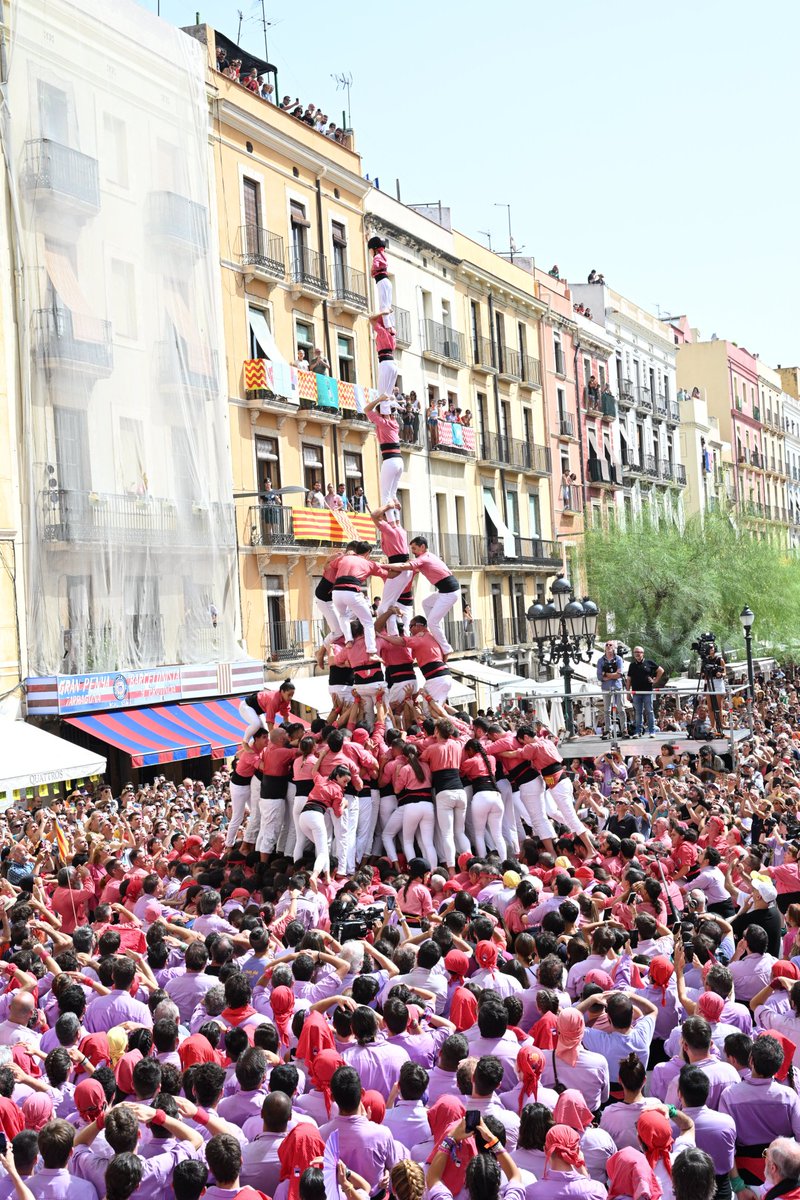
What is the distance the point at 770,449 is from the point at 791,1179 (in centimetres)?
7556

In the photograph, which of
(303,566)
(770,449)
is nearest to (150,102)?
(303,566)

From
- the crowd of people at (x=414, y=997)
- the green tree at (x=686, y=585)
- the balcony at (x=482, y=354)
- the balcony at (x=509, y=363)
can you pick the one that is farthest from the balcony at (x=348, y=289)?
the crowd of people at (x=414, y=997)

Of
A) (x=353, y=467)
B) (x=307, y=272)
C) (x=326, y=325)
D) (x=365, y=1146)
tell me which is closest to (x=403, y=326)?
(x=326, y=325)

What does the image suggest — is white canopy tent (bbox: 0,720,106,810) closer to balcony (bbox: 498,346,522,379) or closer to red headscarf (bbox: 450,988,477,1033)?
red headscarf (bbox: 450,988,477,1033)

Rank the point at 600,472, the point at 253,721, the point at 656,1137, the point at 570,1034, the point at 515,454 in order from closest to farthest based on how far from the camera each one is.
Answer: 1. the point at 656,1137
2. the point at 570,1034
3. the point at 253,721
4. the point at 515,454
5. the point at 600,472

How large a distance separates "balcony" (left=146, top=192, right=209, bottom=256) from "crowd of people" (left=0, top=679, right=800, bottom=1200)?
16.5 metres

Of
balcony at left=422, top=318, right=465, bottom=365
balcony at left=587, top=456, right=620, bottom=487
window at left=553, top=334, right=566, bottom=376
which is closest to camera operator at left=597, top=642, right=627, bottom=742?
balcony at left=422, top=318, right=465, bottom=365

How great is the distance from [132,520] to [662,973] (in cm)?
2032

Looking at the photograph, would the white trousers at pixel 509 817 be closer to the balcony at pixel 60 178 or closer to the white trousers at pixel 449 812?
the white trousers at pixel 449 812

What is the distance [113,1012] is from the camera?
8414 millimetres

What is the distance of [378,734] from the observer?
14.8 meters

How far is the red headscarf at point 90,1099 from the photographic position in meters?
6.69

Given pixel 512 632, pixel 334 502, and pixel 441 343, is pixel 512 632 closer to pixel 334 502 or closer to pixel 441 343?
pixel 441 343

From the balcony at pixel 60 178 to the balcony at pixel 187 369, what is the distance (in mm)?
3247
